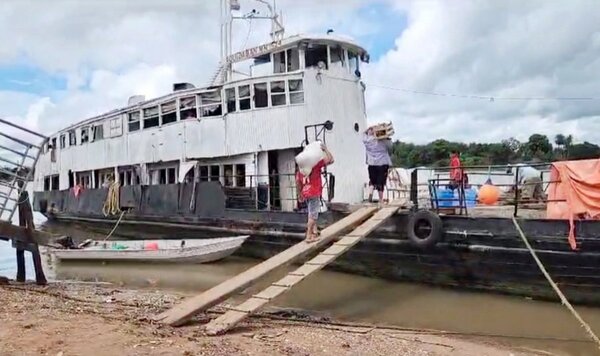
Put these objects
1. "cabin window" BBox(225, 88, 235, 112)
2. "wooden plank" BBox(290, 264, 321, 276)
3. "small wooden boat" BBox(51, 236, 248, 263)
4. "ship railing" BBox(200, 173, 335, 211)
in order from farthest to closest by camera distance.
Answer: "cabin window" BBox(225, 88, 235, 112), "ship railing" BBox(200, 173, 335, 211), "small wooden boat" BBox(51, 236, 248, 263), "wooden plank" BBox(290, 264, 321, 276)

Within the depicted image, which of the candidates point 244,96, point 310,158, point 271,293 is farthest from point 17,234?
point 244,96

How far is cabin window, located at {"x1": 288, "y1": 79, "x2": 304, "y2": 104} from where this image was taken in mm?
13766

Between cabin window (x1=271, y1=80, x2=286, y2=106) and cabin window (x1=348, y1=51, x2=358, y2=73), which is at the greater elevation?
cabin window (x1=348, y1=51, x2=358, y2=73)

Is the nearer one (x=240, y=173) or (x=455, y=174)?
(x=455, y=174)

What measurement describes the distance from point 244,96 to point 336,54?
8.55 feet

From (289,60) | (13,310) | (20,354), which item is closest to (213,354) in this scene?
(20,354)

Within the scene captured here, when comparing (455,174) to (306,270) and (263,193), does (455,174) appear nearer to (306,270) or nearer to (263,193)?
(263,193)

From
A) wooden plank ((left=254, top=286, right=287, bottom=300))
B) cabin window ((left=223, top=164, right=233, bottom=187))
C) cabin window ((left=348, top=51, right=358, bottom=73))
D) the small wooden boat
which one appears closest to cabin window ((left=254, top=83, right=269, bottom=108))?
cabin window ((left=223, top=164, right=233, bottom=187))

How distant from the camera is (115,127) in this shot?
63.1 feet

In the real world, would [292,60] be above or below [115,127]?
above

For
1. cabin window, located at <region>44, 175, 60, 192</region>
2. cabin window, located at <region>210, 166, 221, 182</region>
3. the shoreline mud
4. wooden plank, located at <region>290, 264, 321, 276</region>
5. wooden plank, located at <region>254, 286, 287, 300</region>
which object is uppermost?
cabin window, located at <region>44, 175, 60, 192</region>

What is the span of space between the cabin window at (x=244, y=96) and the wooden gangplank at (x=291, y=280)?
5.45 meters

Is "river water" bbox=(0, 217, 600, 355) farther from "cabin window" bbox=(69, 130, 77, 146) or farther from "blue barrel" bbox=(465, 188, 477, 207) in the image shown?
"cabin window" bbox=(69, 130, 77, 146)

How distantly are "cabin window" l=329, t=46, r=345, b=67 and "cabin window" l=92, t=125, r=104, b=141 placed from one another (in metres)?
9.88
